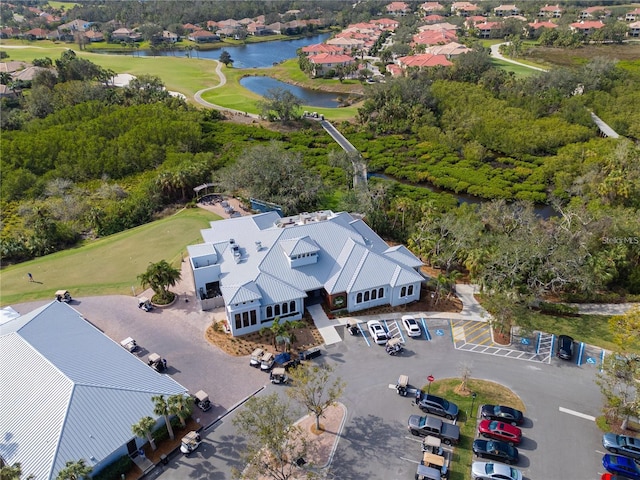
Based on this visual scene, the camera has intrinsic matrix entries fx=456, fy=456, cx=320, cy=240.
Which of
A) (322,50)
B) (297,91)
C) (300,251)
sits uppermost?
(322,50)

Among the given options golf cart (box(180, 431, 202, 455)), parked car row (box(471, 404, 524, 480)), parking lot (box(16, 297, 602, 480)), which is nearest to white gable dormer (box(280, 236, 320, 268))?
parking lot (box(16, 297, 602, 480))

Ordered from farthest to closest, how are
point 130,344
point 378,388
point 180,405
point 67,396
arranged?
point 130,344, point 378,388, point 67,396, point 180,405

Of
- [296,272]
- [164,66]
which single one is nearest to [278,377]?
[296,272]

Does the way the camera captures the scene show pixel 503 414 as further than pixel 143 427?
Yes

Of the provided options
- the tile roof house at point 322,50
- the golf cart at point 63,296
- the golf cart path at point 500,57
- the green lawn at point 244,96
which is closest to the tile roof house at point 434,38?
the golf cart path at point 500,57

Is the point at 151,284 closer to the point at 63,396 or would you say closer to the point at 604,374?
the point at 63,396

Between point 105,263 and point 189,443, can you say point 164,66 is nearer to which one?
point 105,263

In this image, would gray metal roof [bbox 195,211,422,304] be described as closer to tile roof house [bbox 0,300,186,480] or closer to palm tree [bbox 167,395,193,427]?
palm tree [bbox 167,395,193,427]

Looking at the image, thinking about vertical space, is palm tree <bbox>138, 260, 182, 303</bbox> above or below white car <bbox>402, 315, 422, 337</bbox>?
above
